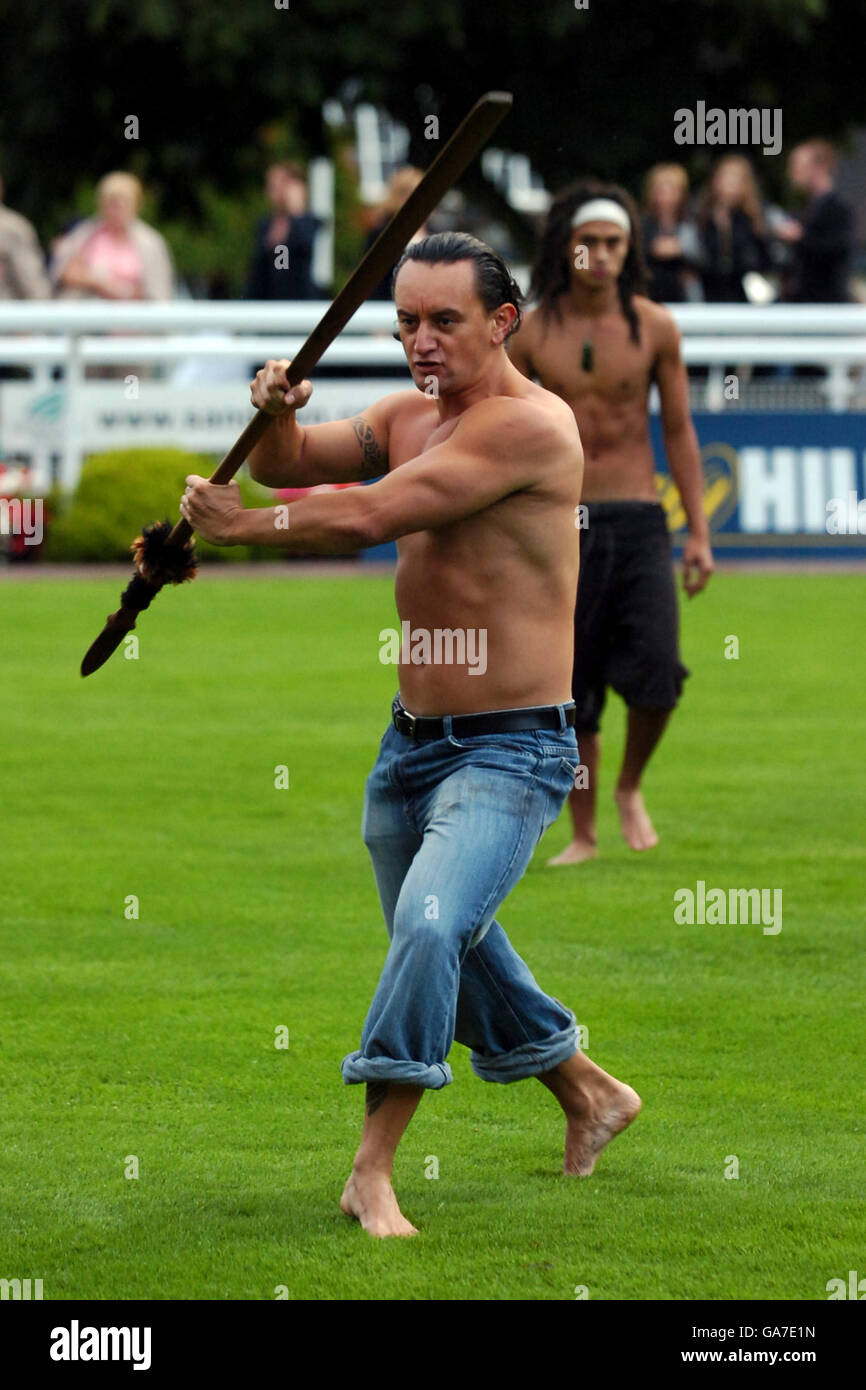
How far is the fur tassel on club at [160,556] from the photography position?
5.51 metres

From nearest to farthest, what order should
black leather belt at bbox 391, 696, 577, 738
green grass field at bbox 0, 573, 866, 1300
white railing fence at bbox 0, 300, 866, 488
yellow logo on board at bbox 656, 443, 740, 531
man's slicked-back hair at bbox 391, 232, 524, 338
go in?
green grass field at bbox 0, 573, 866, 1300 → man's slicked-back hair at bbox 391, 232, 524, 338 → black leather belt at bbox 391, 696, 577, 738 → yellow logo on board at bbox 656, 443, 740, 531 → white railing fence at bbox 0, 300, 866, 488

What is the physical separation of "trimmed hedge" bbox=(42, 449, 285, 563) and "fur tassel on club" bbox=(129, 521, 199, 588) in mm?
11458

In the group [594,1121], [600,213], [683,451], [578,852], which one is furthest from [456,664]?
[683,451]

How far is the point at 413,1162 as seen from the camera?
18.4 feet

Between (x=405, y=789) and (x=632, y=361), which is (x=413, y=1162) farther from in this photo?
(x=632, y=361)

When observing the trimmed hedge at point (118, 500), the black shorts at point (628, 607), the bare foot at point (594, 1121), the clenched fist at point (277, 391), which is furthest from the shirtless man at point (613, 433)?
the trimmed hedge at point (118, 500)

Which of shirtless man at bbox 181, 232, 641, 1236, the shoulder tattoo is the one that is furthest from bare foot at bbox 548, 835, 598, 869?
Result: the shoulder tattoo

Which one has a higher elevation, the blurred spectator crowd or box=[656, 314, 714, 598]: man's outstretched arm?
the blurred spectator crowd

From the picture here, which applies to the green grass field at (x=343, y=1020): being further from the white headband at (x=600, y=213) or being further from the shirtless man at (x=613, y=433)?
the white headband at (x=600, y=213)

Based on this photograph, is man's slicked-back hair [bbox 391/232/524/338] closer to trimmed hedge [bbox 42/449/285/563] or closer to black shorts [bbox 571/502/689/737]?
black shorts [bbox 571/502/689/737]

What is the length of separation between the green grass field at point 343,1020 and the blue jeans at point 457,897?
322 mm

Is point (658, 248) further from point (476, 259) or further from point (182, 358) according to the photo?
point (476, 259)

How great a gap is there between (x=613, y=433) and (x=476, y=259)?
4.03 m

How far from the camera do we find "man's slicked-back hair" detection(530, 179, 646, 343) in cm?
905
